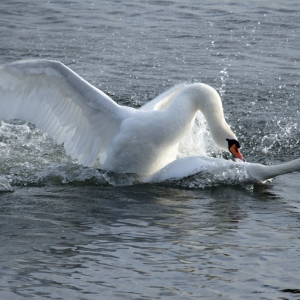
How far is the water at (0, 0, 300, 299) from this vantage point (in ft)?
18.0

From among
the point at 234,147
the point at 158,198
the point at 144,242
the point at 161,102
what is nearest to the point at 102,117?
the point at 161,102

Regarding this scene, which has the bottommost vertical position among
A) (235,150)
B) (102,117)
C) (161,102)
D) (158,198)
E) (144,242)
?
(144,242)

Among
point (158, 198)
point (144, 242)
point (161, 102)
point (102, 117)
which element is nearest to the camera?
point (144, 242)

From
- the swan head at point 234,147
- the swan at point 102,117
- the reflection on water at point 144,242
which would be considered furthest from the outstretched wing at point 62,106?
the swan head at point 234,147

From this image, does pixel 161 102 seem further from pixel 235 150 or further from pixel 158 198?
pixel 158 198

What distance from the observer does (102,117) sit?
327 inches

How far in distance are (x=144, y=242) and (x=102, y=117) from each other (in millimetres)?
2415

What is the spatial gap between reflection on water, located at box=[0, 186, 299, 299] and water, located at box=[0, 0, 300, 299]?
14mm

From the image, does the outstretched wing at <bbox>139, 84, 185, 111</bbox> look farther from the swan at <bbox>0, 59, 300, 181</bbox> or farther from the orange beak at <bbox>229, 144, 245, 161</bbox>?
the orange beak at <bbox>229, 144, 245, 161</bbox>

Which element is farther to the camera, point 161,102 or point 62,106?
point 161,102

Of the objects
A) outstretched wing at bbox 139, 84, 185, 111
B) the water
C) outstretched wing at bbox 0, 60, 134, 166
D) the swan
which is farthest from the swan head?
outstretched wing at bbox 0, 60, 134, 166

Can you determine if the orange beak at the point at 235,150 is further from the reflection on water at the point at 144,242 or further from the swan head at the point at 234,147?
the reflection on water at the point at 144,242

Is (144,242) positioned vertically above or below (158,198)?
below

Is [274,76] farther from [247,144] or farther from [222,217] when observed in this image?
[222,217]
